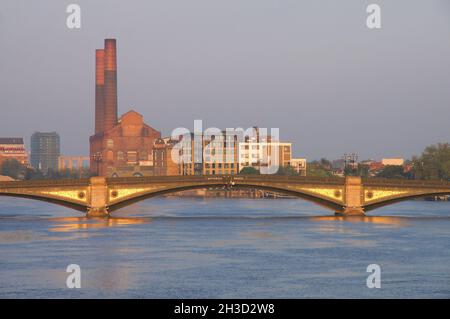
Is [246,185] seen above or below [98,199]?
A: above

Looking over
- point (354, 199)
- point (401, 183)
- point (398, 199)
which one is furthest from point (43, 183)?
point (401, 183)

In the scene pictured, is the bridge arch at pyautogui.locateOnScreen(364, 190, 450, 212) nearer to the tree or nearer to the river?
the river

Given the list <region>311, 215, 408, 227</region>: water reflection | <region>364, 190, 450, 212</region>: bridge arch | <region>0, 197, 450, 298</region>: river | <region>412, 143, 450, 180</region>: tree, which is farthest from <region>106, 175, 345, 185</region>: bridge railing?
<region>412, 143, 450, 180</region>: tree

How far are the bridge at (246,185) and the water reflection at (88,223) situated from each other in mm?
1569

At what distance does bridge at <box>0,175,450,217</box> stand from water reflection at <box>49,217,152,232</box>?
157 centimetres

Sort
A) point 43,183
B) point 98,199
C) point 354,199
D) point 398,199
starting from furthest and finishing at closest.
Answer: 1. point 354,199
2. point 398,199
3. point 98,199
4. point 43,183

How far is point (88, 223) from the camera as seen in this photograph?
9988 centimetres

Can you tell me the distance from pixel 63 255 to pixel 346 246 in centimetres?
1890

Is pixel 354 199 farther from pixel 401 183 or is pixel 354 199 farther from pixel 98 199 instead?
pixel 98 199

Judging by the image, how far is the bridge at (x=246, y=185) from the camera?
10556 centimetres

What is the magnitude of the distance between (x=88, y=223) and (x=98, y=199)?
6461 millimetres

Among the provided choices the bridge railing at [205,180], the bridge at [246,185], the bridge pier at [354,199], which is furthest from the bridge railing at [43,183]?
the bridge pier at [354,199]

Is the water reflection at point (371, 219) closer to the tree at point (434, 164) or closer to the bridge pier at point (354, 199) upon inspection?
the bridge pier at point (354, 199)
